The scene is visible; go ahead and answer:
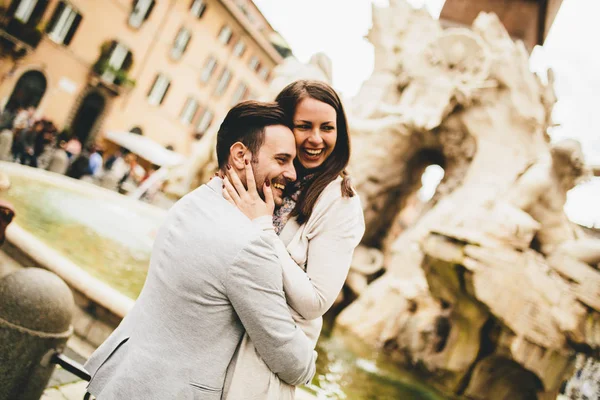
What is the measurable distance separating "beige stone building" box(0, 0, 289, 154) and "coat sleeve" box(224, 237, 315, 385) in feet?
41.7

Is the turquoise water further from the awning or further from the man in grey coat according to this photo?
the awning

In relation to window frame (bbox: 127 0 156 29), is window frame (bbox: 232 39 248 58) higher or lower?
higher

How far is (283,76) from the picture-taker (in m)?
9.29

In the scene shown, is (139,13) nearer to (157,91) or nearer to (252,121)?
(157,91)

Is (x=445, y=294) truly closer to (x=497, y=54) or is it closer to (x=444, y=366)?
(x=444, y=366)

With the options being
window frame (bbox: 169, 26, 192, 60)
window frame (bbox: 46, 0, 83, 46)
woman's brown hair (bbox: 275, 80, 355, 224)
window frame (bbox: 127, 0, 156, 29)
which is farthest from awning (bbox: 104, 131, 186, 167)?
woman's brown hair (bbox: 275, 80, 355, 224)

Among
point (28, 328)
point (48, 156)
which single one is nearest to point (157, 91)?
point (48, 156)

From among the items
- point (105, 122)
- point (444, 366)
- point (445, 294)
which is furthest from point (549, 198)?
point (105, 122)

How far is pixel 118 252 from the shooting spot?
559cm

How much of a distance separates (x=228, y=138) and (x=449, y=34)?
40.9 ft

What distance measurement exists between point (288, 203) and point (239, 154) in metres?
0.29

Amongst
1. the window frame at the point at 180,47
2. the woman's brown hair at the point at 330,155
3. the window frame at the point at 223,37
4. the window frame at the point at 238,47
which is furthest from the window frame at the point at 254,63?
the woman's brown hair at the point at 330,155

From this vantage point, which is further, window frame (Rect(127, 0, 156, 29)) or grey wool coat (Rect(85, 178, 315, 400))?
window frame (Rect(127, 0, 156, 29))

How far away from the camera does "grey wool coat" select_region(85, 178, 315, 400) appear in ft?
3.46
